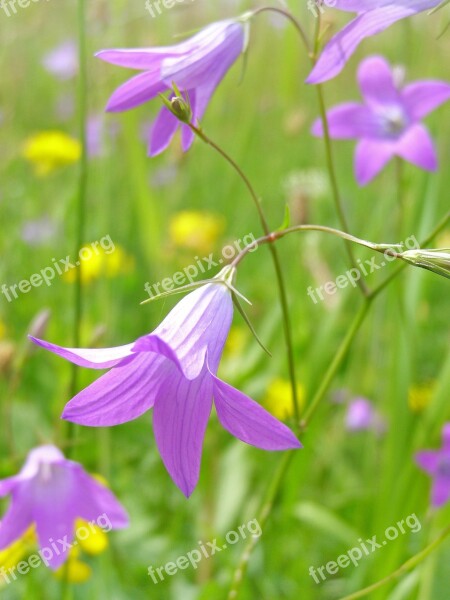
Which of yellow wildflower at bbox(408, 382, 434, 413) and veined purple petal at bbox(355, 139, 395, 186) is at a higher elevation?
veined purple petal at bbox(355, 139, 395, 186)

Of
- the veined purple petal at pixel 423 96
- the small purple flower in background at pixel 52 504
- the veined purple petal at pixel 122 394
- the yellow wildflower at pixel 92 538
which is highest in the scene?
the veined purple petal at pixel 423 96

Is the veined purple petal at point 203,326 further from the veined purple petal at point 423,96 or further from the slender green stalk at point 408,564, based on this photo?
the veined purple petal at point 423,96

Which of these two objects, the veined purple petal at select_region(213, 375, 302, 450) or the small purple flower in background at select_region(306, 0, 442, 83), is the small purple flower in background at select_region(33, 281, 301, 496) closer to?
the veined purple petal at select_region(213, 375, 302, 450)

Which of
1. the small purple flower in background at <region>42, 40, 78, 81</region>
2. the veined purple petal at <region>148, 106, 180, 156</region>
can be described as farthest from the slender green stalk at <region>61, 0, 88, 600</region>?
the small purple flower in background at <region>42, 40, 78, 81</region>

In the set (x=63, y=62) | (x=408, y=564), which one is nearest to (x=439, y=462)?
(x=408, y=564)

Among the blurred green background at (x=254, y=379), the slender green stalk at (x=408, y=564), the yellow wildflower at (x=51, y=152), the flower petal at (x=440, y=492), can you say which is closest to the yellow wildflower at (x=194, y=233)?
the blurred green background at (x=254, y=379)

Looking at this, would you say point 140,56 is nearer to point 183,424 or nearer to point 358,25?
point 358,25
